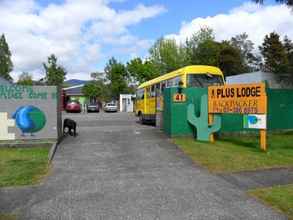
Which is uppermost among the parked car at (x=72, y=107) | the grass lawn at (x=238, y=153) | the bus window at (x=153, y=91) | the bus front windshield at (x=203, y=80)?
the bus front windshield at (x=203, y=80)

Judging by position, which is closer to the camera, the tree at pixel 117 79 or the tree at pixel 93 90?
the tree at pixel 117 79

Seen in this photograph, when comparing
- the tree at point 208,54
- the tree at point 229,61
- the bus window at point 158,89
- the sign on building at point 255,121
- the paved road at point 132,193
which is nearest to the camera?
the paved road at point 132,193

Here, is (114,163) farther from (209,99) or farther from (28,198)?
(209,99)

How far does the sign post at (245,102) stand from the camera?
13781 mm

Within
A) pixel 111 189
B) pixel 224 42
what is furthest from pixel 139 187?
pixel 224 42

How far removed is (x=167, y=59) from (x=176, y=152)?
54.3 meters

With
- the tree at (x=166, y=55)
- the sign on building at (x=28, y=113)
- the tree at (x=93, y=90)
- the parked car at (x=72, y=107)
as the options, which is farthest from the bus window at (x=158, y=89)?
the tree at (x=93, y=90)

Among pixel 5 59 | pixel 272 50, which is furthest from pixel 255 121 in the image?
pixel 5 59

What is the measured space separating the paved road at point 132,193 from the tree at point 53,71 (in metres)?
62.0

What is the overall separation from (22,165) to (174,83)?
11.4 m

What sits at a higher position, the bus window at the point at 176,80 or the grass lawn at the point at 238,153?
the bus window at the point at 176,80

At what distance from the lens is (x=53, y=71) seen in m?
73.3

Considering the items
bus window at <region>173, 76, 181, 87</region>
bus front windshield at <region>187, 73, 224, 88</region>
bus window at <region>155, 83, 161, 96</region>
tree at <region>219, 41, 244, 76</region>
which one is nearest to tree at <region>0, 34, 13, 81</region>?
tree at <region>219, 41, 244, 76</region>

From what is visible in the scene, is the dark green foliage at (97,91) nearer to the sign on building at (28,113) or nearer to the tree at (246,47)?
the tree at (246,47)
